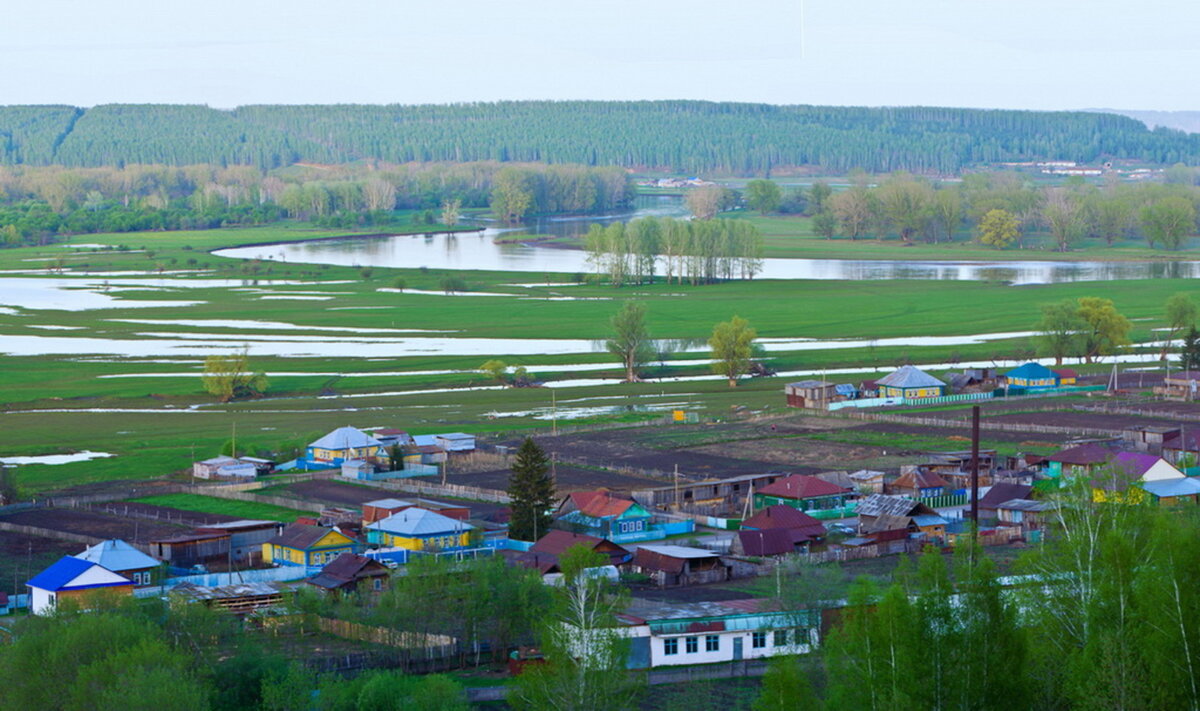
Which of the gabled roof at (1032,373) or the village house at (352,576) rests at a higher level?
the village house at (352,576)

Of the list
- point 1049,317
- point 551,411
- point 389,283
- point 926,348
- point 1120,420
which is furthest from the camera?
point 389,283

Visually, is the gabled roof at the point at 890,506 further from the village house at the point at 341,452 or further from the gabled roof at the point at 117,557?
the gabled roof at the point at 117,557

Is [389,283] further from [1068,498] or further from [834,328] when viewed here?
[1068,498]

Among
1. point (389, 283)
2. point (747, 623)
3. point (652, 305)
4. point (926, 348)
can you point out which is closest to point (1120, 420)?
point (926, 348)

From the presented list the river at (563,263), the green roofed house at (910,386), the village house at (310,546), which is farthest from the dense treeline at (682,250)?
the village house at (310,546)

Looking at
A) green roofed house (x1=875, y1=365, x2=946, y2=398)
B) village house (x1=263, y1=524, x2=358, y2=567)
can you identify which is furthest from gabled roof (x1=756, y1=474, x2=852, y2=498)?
green roofed house (x1=875, y1=365, x2=946, y2=398)

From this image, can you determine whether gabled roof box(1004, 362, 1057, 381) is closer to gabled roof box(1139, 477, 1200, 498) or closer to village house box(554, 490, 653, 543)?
gabled roof box(1139, 477, 1200, 498)
